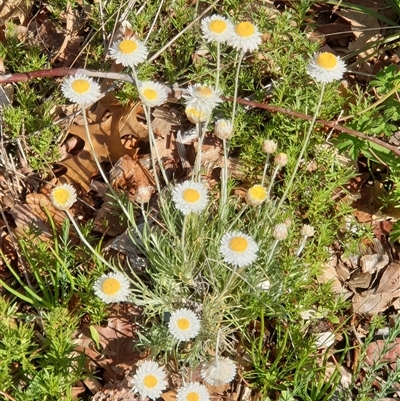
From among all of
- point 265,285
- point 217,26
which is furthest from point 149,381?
point 217,26

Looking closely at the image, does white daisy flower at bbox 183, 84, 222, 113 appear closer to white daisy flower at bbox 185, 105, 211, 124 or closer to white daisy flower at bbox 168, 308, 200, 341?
white daisy flower at bbox 185, 105, 211, 124

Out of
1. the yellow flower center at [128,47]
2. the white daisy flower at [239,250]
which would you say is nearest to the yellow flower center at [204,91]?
the yellow flower center at [128,47]

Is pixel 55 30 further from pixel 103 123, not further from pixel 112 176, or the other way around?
pixel 112 176

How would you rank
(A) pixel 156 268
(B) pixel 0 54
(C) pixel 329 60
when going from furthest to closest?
(B) pixel 0 54, (A) pixel 156 268, (C) pixel 329 60

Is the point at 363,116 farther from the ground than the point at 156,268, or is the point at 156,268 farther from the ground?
the point at 363,116

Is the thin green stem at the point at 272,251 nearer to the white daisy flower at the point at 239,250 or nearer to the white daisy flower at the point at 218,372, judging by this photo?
the white daisy flower at the point at 239,250

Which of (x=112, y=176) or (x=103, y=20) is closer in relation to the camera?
(x=112, y=176)

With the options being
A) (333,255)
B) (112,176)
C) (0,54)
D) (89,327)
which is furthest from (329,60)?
(0,54)
